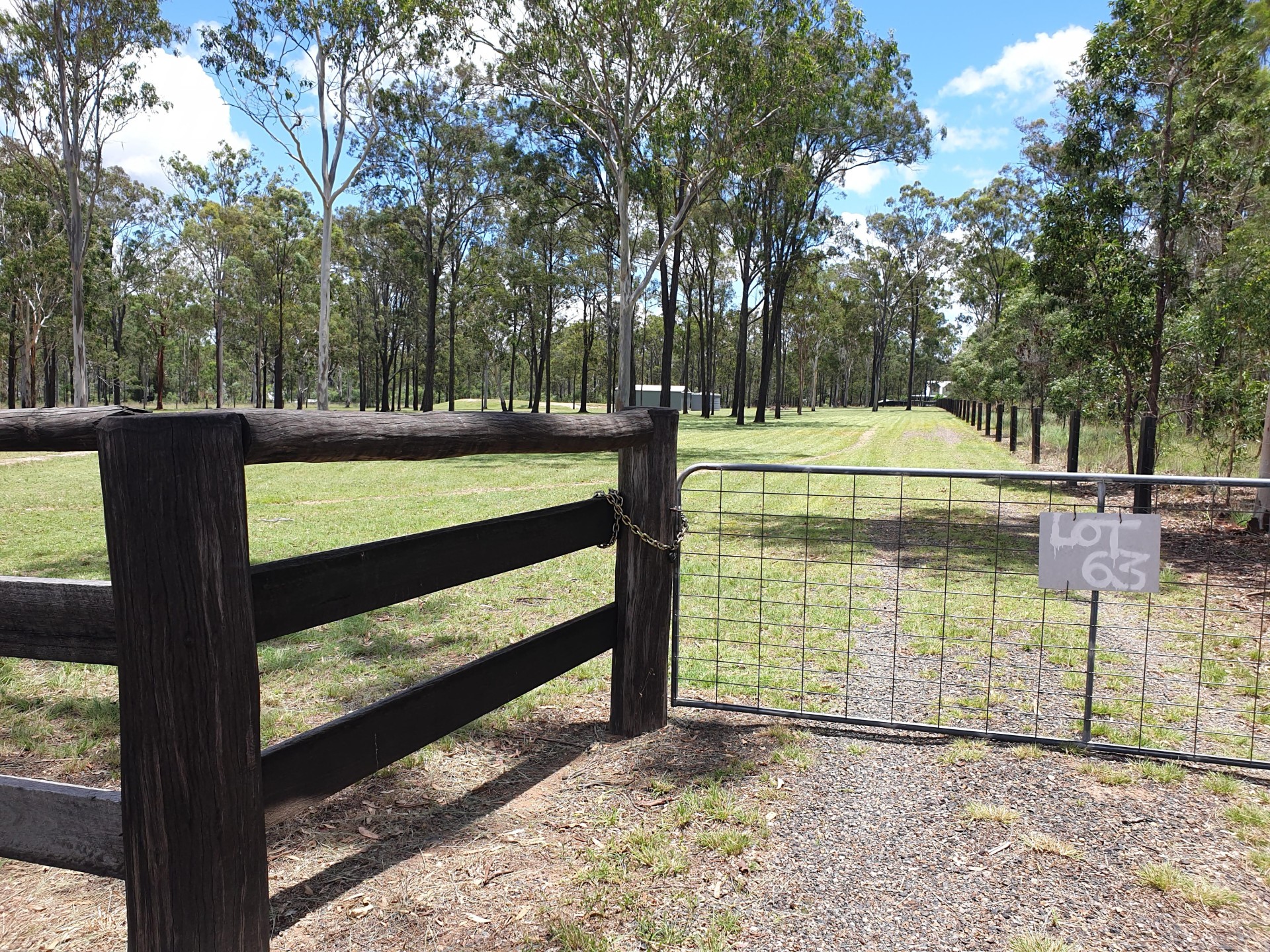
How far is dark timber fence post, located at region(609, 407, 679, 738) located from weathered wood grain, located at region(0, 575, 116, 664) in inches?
96.3

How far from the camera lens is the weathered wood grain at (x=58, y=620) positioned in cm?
195

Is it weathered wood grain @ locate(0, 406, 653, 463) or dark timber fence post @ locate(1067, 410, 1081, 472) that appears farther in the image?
dark timber fence post @ locate(1067, 410, 1081, 472)

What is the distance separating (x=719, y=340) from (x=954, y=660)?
230 feet

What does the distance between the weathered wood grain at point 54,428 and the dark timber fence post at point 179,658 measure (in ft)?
0.42

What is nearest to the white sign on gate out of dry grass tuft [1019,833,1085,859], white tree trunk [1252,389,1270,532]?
dry grass tuft [1019,833,1085,859]

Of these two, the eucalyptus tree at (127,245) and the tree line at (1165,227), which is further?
the eucalyptus tree at (127,245)

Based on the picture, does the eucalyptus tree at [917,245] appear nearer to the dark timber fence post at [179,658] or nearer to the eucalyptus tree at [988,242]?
the eucalyptus tree at [988,242]

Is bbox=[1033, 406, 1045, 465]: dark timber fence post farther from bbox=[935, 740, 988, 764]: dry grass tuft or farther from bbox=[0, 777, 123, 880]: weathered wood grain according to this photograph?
bbox=[0, 777, 123, 880]: weathered wood grain

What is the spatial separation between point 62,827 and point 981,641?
5699 mm

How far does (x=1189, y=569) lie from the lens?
8383 millimetres

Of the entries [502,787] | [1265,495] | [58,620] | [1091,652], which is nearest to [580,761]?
[502,787]

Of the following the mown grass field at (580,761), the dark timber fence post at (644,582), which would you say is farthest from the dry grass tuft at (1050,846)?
the dark timber fence post at (644,582)

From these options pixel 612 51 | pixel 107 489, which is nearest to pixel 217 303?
pixel 612 51

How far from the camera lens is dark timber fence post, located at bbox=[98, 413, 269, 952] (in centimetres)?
186
